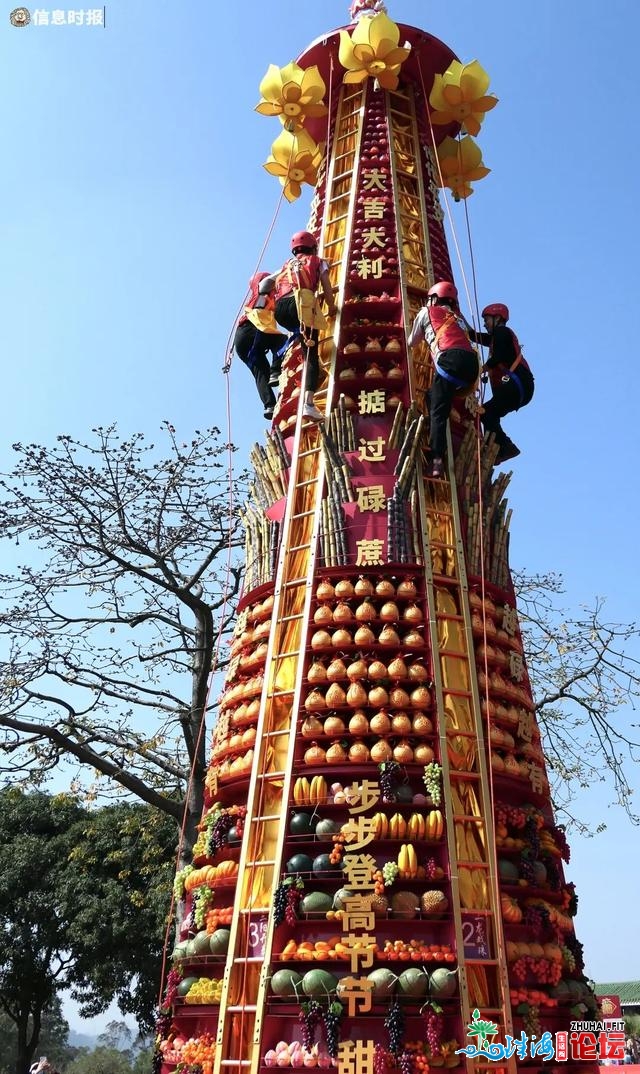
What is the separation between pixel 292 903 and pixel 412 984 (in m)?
1.39

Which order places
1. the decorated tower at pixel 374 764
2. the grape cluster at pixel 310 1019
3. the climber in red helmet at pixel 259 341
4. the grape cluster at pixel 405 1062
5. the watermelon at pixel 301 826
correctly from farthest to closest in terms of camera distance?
1. the climber in red helmet at pixel 259 341
2. the watermelon at pixel 301 826
3. the decorated tower at pixel 374 764
4. the grape cluster at pixel 310 1019
5. the grape cluster at pixel 405 1062

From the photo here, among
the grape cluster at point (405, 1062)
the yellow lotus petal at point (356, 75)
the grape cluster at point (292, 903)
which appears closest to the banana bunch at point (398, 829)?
the grape cluster at point (292, 903)

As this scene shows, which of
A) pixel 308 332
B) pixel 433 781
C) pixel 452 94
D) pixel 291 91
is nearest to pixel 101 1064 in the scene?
pixel 433 781

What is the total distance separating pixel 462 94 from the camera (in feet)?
50.7

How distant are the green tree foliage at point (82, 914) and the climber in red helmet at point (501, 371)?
15986 mm

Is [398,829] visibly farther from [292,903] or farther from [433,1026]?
[433,1026]

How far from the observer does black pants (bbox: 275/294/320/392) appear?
1305cm

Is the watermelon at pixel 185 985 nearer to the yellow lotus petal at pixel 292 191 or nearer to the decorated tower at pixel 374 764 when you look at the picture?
the decorated tower at pixel 374 764

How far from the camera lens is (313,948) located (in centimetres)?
905

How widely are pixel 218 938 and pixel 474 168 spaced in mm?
13204

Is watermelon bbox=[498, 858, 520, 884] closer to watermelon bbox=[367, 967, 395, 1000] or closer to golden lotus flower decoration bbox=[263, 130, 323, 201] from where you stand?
watermelon bbox=[367, 967, 395, 1000]

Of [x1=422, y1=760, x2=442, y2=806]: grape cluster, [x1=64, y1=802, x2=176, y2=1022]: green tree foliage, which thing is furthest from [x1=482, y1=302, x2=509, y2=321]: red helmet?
[x1=64, y1=802, x2=176, y2=1022]: green tree foliage

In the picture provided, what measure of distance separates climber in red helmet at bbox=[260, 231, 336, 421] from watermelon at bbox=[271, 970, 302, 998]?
6.83 metres

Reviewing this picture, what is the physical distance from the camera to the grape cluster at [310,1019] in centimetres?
866
